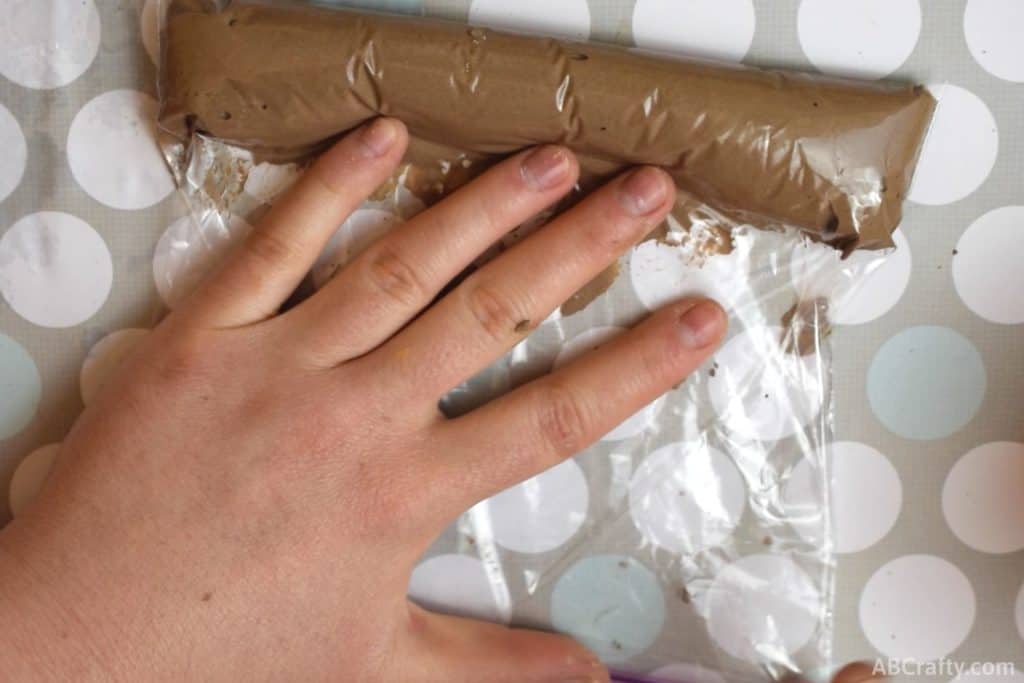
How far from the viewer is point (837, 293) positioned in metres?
0.78

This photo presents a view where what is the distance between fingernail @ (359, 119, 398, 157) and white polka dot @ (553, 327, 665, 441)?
22 centimetres

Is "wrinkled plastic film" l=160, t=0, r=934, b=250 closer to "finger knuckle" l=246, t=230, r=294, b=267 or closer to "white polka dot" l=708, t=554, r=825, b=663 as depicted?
"finger knuckle" l=246, t=230, r=294, b=267

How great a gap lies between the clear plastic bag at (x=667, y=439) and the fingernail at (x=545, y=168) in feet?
0.06

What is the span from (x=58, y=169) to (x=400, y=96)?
311 millimetres

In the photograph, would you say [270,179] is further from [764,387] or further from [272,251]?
[764,387]

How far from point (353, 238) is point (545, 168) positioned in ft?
0.58

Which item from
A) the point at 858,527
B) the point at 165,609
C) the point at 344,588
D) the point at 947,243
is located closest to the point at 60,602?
the point at 165,609

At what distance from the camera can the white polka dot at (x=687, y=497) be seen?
81 cm

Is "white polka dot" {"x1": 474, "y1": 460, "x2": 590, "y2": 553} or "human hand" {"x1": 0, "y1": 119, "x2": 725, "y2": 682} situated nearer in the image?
"human hand" {"x1": 0, "y1": 119, "x2": 725, "y2": 682}

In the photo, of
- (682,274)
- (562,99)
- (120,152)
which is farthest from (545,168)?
(120,152)

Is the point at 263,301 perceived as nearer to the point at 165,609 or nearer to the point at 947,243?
the point at 165,609

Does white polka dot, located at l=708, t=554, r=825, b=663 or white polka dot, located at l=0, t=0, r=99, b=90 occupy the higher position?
white polka dot, located at l=0, t=0, r=99, b=90

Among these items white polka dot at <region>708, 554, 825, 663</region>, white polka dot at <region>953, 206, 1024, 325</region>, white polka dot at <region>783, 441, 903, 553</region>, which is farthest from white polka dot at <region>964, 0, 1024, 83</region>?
white polka dot at <region>708, 554, 825, 663</region>

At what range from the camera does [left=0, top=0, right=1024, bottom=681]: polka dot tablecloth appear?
76 centimetres
